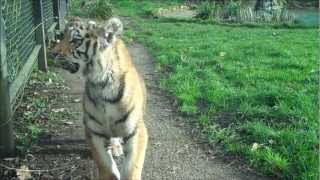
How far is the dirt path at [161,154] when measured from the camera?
4.32 m

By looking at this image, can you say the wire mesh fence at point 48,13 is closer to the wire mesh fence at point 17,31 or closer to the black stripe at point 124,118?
the wire mesh fence at point 17,31

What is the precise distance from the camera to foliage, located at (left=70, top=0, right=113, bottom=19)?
14648 mm

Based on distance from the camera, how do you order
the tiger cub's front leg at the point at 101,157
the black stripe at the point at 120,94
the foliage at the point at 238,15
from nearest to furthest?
the black stripe at the point at 120,94
the tiger cub's front leg at the point at 101,157
the foliage at the point at 238,15

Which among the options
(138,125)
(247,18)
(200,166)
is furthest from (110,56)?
(247,18)

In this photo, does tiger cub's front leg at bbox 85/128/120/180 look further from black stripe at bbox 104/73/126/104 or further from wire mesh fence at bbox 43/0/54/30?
wire mesh fence at bbox 43/0/54/30

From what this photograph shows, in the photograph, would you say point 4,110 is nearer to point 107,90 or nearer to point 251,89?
point 107,90

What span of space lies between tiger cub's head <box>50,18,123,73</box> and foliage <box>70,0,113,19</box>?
10.7 meters

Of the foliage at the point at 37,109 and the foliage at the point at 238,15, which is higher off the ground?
the foliage at the point at 37,109

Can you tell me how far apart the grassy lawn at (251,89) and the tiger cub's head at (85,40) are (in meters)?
1.63

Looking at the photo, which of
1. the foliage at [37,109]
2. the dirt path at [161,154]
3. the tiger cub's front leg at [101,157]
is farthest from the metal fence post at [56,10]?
the tiger cub's front leg at [101,157]

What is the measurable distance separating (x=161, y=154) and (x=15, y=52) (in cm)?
168

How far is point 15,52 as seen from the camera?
512 centimetres

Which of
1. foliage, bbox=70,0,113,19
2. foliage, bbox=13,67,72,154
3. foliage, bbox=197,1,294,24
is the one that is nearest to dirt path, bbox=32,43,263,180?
foliage, bbox=13,67,72,154

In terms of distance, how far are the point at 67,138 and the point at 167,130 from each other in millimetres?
1011
